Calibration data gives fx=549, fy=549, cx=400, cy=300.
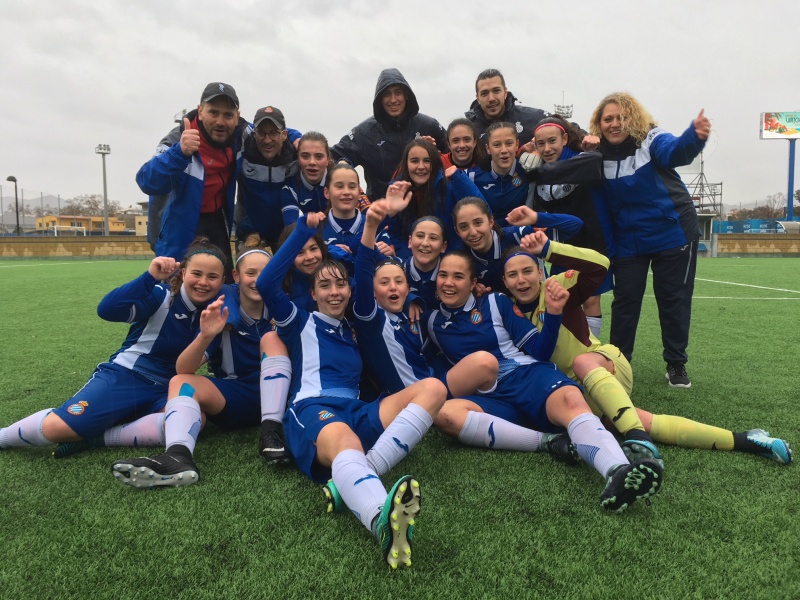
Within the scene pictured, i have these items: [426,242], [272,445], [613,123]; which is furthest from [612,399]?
[613,123]

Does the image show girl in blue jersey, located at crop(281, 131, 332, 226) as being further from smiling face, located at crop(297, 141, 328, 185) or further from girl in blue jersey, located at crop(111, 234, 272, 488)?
girl in blue jersey, located at crop(111, 234, 272, 488)

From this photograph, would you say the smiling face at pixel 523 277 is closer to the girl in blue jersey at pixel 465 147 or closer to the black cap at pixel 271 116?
the girl in blue jersey at pixel 465 147

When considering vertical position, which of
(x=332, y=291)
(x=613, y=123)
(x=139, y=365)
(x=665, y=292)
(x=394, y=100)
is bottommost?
(x=139, y=365)

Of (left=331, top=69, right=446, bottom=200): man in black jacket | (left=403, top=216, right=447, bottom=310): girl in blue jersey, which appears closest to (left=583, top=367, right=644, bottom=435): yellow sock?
(left=403, top=216, right=447, bottom=310): girl in blue jersey

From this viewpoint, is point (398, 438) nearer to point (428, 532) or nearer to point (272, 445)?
point (428, 532)

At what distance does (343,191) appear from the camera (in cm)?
367

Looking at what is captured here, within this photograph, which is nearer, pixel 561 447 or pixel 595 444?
pixel 595 444

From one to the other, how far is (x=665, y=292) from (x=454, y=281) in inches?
78.2

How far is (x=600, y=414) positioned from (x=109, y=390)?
8.52ft

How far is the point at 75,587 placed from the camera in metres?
1.66

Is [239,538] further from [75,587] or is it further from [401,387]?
[401,387]

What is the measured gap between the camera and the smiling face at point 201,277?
3.04 metres

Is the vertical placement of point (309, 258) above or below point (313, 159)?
below

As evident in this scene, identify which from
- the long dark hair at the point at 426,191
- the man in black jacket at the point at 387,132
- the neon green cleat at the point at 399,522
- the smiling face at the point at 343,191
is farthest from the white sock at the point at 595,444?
the man in black jacket at the point at 387,132
